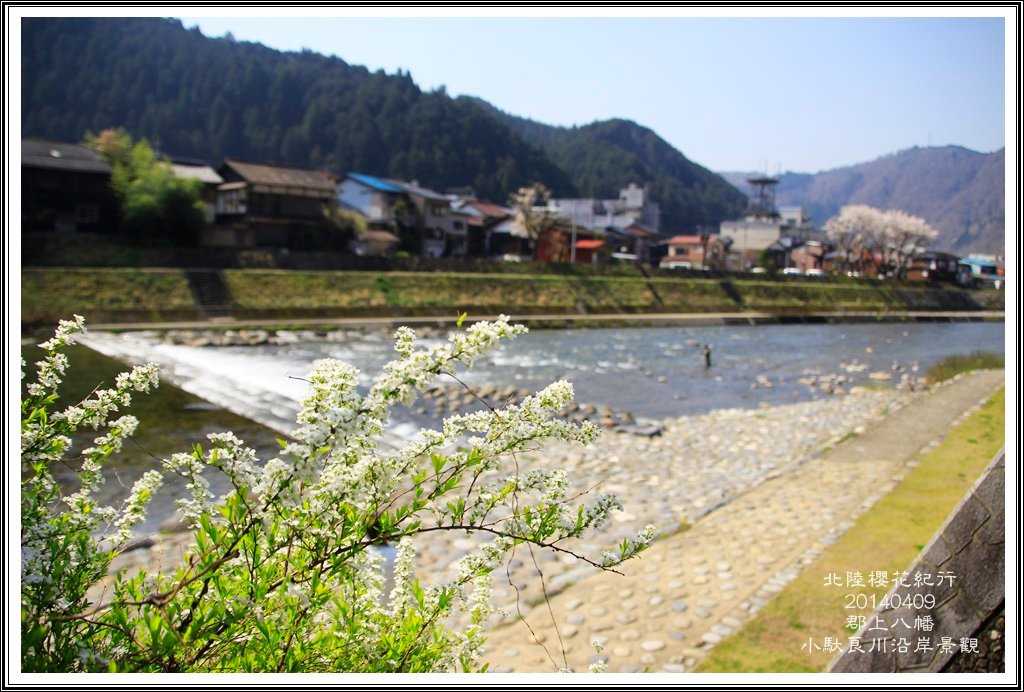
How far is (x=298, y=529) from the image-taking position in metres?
1.95

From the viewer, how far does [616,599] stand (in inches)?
219

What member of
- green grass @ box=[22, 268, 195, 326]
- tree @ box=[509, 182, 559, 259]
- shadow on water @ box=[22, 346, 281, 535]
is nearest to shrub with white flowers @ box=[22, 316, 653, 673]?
shadow on water @ box=[22, 346, 281, 535]

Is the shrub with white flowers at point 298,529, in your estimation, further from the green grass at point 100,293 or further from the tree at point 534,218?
the tree at point 534,218

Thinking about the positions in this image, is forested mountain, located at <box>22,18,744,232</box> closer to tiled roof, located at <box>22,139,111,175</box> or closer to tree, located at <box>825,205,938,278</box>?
tree, located at <box>825,205,938,278</box>

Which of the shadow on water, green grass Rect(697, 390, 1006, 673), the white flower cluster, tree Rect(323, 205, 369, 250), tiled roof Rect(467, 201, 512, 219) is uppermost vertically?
tiled roof Rect(467, 201, 512, 219)

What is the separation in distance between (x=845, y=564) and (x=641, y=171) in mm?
110409

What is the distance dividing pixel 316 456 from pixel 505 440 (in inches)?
25.0

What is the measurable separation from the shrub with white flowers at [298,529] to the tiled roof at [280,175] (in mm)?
43018

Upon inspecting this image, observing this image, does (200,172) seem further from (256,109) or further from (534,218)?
(256,109)

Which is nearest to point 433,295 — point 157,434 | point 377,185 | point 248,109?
point 377,185

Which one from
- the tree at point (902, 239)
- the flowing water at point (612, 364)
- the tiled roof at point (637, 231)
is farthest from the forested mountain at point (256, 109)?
the flowing water at point (612, 364)

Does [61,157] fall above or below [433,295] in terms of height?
above

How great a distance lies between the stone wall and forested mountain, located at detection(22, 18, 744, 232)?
81732mm

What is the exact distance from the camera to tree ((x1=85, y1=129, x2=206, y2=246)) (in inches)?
1352
